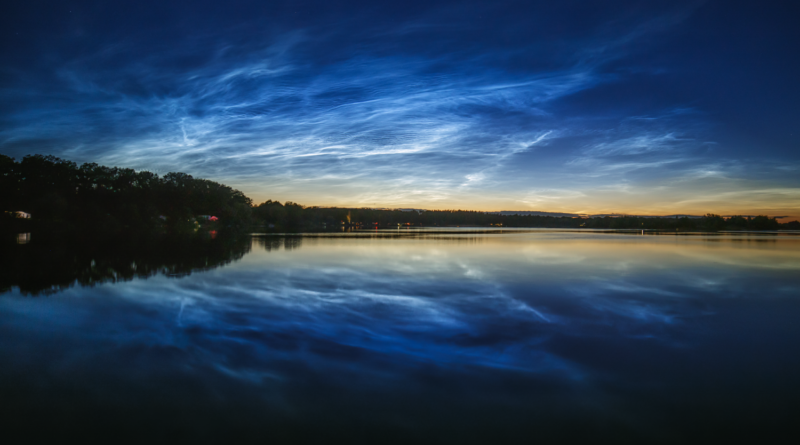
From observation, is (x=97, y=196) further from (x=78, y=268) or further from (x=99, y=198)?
(x=78, y=268)

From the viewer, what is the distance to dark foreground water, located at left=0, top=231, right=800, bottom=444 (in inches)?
155

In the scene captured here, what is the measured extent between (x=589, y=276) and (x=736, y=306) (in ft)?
16.2

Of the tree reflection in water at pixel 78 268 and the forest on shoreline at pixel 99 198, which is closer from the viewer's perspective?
the tree reflection in water at pixel 78 268

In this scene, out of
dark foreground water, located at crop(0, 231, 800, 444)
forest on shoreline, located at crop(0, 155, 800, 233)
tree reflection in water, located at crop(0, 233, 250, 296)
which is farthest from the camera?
forest on shoreline, located at crop(0, 155, 800, 233)

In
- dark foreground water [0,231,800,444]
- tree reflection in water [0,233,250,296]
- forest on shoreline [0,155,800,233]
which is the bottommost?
dark foreground water [0,231,800,444]

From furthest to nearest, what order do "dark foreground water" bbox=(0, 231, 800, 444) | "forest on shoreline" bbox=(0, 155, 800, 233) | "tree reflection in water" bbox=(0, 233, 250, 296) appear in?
"forest on shoreline" bbox=(0, 155, 800, 233)
"tree reflection in water" bbox=(0, 233, 250, 296)
"dark foreground water" bbox=(0, 231, 800, 444)

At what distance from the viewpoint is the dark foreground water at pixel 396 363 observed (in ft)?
12.9

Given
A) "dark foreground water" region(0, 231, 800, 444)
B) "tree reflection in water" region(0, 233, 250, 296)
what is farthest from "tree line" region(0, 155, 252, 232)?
"dark foreground water" region(0, 231, 800, 444)

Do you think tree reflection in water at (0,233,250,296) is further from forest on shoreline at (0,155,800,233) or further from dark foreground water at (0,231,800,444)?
forest on shoreline at (0,155,800,233)

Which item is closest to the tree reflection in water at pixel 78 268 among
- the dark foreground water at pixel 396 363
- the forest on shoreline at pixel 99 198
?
the dark foreground water at pixel 396 363

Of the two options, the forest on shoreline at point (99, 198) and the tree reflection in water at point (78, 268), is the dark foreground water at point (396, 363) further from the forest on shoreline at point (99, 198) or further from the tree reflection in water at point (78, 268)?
the forest on shoreline at point (99, 198)

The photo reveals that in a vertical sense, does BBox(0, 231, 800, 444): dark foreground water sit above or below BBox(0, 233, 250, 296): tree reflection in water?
below

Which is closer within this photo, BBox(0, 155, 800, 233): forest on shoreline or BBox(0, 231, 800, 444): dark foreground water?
BBox(0, 231, 800, 444): dark foreground water

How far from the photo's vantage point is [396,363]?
218 inches
